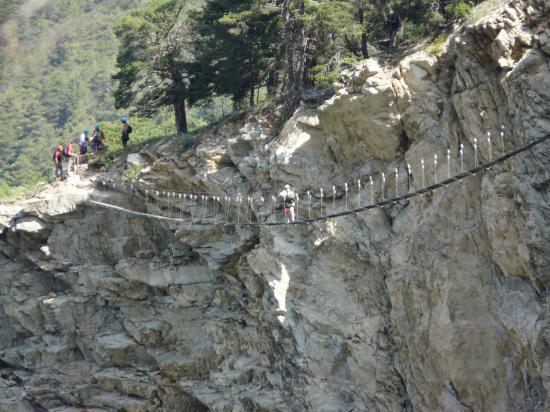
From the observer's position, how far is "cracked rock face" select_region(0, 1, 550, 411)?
16250mm

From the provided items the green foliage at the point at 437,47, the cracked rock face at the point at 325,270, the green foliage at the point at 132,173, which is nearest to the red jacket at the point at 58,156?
the cracked rock face at the point at 325,270

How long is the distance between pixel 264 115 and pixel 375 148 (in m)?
5.00

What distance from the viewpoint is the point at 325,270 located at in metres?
21.0

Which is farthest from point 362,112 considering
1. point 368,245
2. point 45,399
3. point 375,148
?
point 45,399

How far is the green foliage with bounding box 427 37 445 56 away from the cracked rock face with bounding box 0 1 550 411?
191 mm

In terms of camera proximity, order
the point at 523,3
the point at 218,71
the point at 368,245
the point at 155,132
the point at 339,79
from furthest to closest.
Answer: the point at 155,132
the point at 218,71
the point at 339,79
the point at 368,245
the point at 523,3

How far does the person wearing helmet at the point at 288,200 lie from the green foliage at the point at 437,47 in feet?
14.7

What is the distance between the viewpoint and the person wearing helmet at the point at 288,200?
20663mm

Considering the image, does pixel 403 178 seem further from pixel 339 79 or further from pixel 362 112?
pixel 339 79

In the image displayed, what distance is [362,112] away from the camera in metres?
20.0

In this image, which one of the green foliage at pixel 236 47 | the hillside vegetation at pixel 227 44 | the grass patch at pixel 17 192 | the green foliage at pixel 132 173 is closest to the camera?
the hillside vegetation at pixel 227 44

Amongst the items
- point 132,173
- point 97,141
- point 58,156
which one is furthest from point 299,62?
point 58,156

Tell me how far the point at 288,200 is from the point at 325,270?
186 centimetres

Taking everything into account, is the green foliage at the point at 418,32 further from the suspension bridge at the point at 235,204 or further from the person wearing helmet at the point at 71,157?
the person wearing helmet at the point at 71,157
